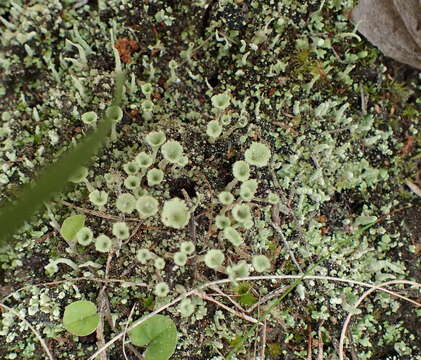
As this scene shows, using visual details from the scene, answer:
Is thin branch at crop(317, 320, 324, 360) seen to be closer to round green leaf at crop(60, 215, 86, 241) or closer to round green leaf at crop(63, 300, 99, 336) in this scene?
round green leaf at crop(63, 300, 99, 336)

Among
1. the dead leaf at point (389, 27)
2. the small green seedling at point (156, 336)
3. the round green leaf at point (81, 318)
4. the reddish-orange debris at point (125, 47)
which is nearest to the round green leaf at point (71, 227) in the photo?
the round green leaf at point (81, 318)

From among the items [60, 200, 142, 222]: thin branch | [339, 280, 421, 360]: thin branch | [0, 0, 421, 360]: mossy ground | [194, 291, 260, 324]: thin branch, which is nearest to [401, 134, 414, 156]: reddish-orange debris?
[0, 0, 421, 360]: mossy ground

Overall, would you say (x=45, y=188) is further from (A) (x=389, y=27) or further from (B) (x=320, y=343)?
(A) (x=389, y=27)

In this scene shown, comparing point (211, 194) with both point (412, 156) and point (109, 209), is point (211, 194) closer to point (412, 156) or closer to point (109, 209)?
point (109, 209)

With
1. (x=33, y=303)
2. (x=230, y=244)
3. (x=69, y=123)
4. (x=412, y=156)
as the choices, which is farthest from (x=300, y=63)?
(x=33, y=303)

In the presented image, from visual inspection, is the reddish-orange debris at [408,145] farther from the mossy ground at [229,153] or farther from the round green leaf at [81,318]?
the round green leaf at [81,318]

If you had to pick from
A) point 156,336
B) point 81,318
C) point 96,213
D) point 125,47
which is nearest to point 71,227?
point 96,213
